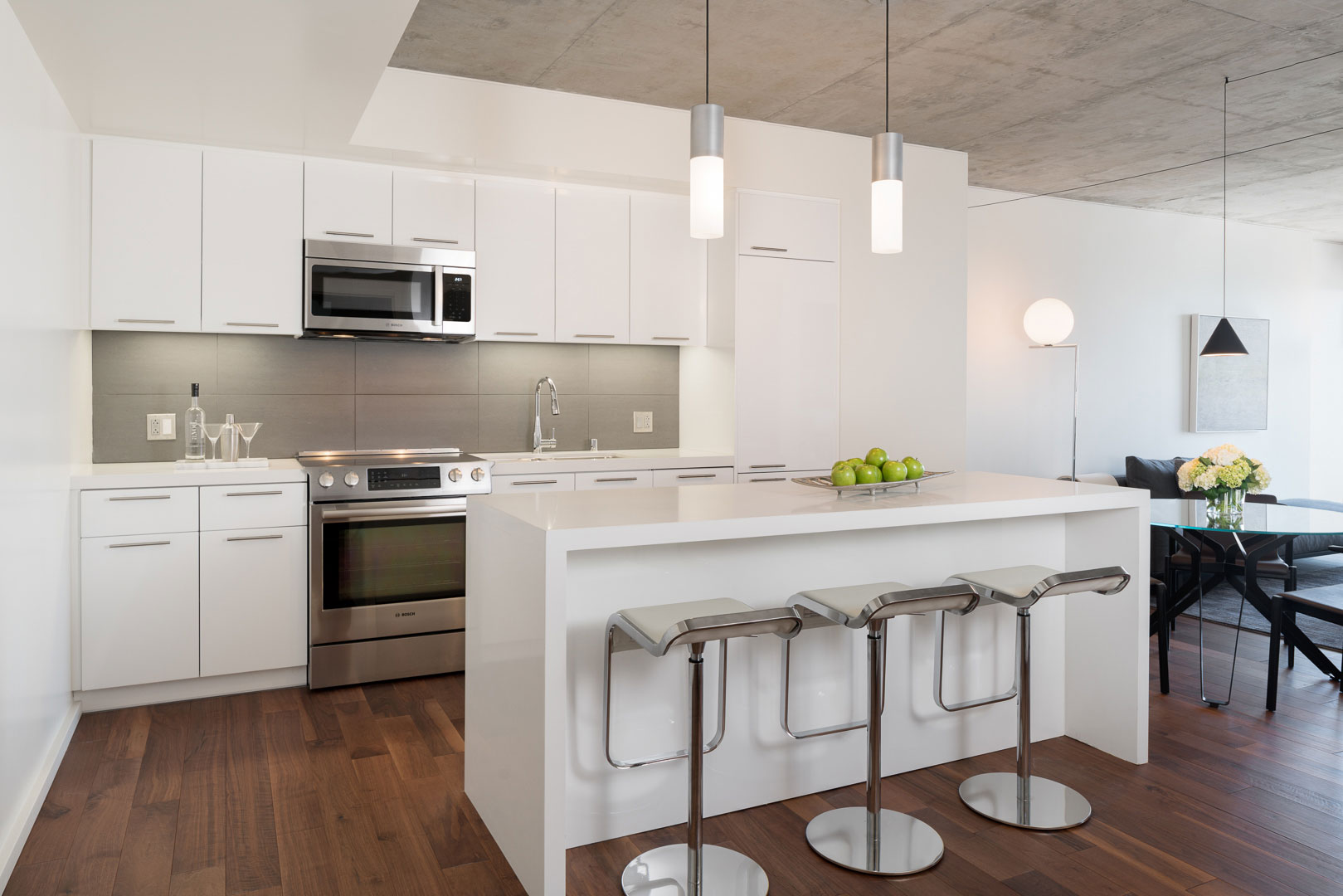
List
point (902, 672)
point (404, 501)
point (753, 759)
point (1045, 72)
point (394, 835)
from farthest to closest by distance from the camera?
point (1045, 72), point (404, 501), point (902, 672), point (753, 759), point (394, 835)

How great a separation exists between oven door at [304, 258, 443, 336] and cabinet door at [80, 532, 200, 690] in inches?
43.8

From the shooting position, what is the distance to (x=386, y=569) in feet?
12.7

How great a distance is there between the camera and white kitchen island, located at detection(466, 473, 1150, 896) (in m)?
2.23

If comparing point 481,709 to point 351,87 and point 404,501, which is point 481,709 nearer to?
point 404,501

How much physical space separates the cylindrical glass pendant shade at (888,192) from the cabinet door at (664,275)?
202 centimetres

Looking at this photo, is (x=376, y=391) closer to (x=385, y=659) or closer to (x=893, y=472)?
(x=385, y=659)

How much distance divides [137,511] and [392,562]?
0.98 m

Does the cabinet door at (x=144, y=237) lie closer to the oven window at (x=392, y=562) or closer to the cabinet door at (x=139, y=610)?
the cabinet door at (x=139, y=610)

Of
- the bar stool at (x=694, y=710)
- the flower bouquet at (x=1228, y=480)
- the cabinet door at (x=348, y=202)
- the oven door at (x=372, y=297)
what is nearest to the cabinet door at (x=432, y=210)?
the cabinet door at (x=348, y=202)

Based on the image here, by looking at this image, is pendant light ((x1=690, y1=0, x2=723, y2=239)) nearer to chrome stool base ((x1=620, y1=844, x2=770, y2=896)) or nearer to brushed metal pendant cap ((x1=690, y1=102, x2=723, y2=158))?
brushed metal pendant cap ((x1=690, y1=102, x2=723, y2=158))

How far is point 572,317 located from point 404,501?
1242 mm

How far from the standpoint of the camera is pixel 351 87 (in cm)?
310

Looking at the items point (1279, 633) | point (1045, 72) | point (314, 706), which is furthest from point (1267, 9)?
point (314, 706)

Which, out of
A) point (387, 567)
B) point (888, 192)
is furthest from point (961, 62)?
point (387, 567)
